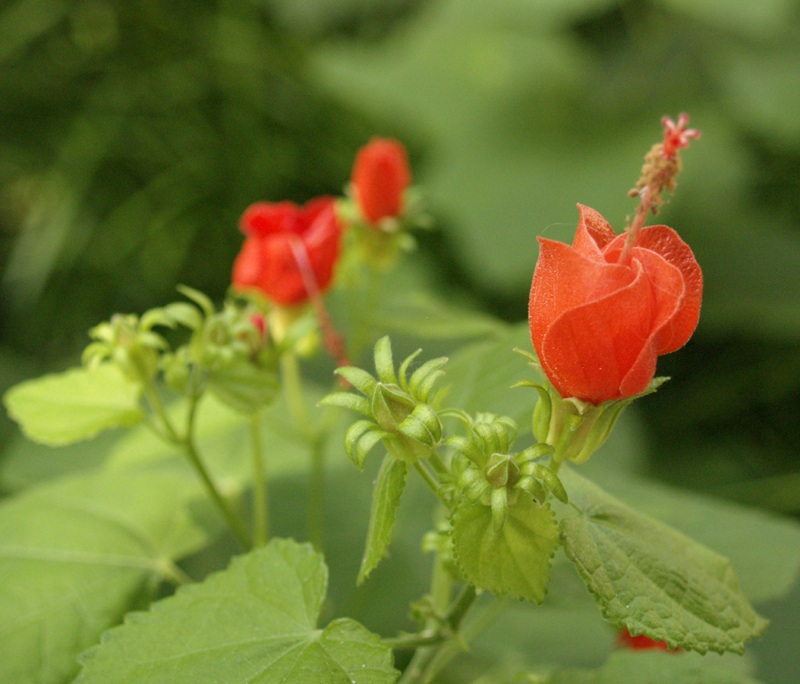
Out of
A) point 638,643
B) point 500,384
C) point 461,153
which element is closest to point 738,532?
point 638,643

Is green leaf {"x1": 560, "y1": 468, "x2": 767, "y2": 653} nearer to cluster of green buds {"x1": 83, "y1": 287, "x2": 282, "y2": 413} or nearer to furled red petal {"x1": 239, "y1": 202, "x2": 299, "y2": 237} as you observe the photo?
cluster of green buds {"x1": 83, "y1": 287, "x2": 282, "y2": 413}

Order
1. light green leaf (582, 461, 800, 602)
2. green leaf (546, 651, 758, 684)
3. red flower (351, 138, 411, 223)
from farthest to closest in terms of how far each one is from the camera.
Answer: red flower (351, 138, 411, 223) → light green leaf (582, 461, 800, 602) → green leaf (546, 651, 758, 684)

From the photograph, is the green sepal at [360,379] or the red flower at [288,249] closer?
the green sepal at [360,379]

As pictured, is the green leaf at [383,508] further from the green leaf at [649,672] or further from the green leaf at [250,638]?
the green leaf at [649,672]

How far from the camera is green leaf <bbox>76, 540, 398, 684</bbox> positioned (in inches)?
14.9

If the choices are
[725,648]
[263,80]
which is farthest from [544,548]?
[263,80]

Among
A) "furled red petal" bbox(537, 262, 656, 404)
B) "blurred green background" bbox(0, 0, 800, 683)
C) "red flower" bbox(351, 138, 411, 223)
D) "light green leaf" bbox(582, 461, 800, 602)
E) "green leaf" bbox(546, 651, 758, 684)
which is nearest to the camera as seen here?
"furled red petal" bbox(537, 262, 656, 404)

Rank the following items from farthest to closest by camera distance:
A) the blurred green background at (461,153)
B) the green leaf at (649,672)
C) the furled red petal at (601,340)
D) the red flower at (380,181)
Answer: the blurred green background at (461,153), the red flower at (380,181), the green leaf at (649,672), the furled red petal at (601,340)

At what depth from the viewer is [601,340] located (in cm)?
34

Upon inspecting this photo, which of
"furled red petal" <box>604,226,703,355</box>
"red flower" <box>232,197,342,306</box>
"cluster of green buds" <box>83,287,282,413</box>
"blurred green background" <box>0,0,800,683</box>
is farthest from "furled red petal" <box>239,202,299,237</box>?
"blurred green background" <box>0,0,800,683</box>

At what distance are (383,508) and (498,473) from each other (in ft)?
0.19

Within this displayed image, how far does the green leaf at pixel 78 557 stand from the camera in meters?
0.51

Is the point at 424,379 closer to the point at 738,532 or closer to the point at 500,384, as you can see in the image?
the point at 500,384

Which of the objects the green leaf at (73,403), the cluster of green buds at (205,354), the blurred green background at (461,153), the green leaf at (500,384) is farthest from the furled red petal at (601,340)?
the blurred green background at (461,153)
